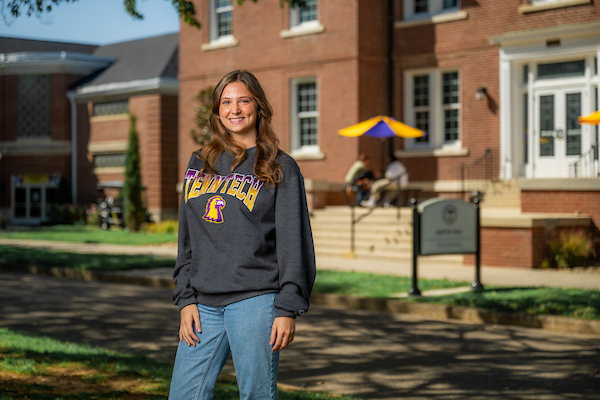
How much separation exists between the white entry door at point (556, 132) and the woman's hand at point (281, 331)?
17.3 metres

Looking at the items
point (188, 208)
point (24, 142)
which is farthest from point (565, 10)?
point (24, 142)

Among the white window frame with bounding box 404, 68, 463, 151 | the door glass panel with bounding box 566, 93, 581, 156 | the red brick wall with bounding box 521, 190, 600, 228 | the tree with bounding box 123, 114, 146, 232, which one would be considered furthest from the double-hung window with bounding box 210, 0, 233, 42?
the red brick wall with bounding box 521, 190, 600, 228

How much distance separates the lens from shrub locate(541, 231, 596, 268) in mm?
14922

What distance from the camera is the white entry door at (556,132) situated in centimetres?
1920

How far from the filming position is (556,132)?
769 inches

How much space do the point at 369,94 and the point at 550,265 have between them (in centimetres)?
894

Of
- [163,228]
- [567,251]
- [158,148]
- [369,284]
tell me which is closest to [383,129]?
[567,251]

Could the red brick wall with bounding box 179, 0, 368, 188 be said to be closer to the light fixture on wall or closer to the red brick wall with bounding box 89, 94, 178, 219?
the light fixture on wall

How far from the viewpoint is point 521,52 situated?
65.2ft

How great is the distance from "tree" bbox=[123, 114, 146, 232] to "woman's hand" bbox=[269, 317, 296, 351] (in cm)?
2535

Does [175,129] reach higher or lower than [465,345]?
higher

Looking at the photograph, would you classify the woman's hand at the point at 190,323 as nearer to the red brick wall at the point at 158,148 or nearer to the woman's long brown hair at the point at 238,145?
the woman's long brown hair at the point at 238,145

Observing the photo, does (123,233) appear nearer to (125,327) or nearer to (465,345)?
(125,327)

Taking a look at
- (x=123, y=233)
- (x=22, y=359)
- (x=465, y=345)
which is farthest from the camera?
(x=123, y=233)
